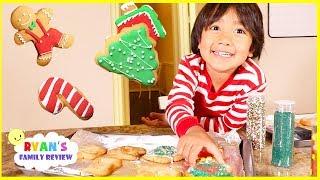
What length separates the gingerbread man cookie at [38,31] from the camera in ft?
2.28

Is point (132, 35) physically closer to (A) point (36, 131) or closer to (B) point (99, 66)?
(B) point (99, 66)

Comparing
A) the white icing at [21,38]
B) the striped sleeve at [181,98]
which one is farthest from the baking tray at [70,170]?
the white icing at [21,38]

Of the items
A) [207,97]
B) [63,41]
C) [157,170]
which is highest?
[63,41]

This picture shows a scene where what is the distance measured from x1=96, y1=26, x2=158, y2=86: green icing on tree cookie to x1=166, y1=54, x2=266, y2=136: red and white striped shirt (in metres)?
0.05

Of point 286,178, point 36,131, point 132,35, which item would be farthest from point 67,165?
point 286,178

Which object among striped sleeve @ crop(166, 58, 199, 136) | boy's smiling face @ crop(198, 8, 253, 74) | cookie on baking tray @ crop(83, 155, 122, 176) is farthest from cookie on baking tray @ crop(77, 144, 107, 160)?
boy's smiling face @ crop(198, 8, 253, 74)

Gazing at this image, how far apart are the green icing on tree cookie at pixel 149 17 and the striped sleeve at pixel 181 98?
0.23 ft

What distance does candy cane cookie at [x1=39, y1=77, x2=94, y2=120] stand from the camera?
0.71 metres

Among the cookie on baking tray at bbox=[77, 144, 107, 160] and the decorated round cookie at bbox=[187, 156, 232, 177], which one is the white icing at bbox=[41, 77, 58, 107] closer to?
the cookie on baking tray at bbox=[77, 144, 107, 160]

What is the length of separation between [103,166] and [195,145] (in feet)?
0.48

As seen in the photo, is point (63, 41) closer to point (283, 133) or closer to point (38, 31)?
point (38, 31)

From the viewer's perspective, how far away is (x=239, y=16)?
69 cm

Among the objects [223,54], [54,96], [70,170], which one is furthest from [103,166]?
[223,54]

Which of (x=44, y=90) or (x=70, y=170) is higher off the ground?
(x=44, y=90)
